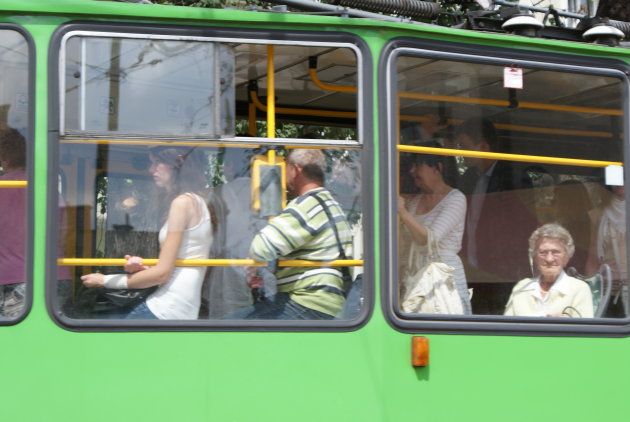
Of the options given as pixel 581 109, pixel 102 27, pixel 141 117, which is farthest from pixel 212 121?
pixel 581 109

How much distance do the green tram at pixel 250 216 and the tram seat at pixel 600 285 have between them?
5.1 inches

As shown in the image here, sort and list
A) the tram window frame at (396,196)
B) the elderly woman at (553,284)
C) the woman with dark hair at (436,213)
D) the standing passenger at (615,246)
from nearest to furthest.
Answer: the tram window frame at (396,196) → the woman with dark hair at (436,213) → the elderly woman at (553,284) → the standing passenger at (615,246)

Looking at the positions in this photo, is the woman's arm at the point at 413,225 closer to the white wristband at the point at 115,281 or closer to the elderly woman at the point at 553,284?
the elderly woman at the point at 553,284

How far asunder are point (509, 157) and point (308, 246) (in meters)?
1.01

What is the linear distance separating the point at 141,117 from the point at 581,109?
6.72 feet

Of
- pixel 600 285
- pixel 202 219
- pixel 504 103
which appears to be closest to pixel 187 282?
pixel 202 219

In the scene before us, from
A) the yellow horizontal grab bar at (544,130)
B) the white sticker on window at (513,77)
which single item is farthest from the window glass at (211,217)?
the white sticker on window at (513,77)

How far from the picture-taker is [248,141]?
3.79m

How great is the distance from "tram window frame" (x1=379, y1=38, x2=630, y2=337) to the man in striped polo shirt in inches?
7.9

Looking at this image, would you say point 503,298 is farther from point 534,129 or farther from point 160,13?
point 160,13

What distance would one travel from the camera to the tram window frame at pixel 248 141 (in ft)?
11.9

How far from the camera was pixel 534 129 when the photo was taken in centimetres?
421

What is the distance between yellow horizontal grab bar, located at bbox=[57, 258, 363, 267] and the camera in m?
3.65

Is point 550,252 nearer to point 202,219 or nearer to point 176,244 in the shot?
point 202,219
